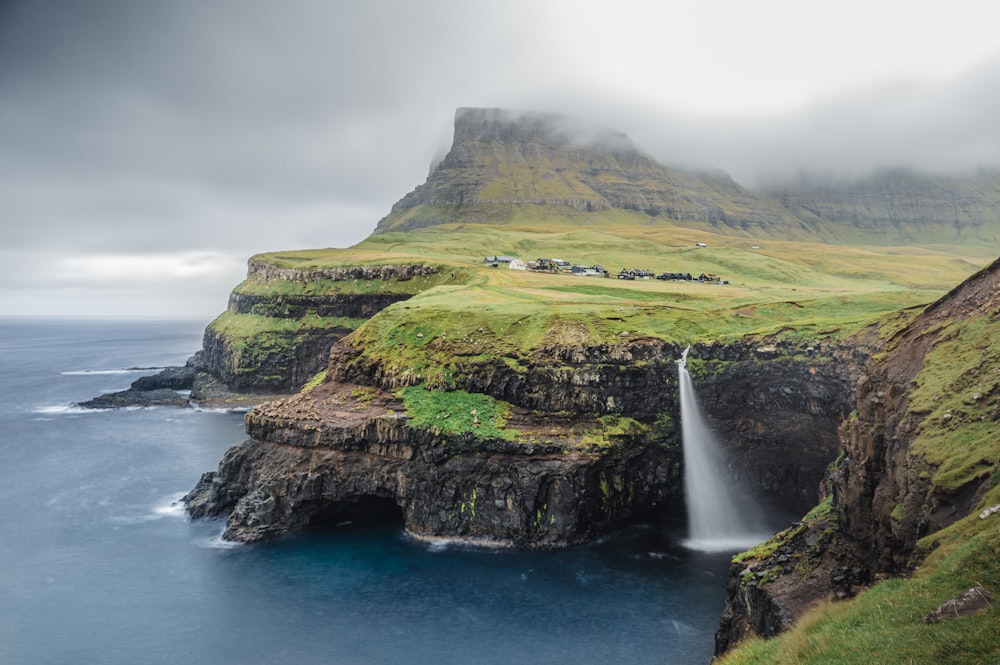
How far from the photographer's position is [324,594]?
144ft

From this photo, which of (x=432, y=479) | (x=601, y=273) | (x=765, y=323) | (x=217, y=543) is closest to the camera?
(x=432, y=479)

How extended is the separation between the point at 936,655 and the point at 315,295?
396 ft

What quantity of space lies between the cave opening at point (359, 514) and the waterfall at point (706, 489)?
1129 inches

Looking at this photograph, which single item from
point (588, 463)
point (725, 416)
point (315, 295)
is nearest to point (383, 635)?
point (588, 463)

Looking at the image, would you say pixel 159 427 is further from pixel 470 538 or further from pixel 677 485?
pixel 677 485

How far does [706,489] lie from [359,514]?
115 feet

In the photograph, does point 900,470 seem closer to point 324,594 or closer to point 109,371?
point 324,594

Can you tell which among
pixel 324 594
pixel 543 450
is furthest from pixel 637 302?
pixel 324 594

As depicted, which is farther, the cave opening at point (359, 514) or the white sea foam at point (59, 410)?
the white sea foam at point (59, 410)

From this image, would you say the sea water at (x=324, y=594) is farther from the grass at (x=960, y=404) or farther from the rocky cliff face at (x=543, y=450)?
the grass at (x=960, y=404)

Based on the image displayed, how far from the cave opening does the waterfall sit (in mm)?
28679

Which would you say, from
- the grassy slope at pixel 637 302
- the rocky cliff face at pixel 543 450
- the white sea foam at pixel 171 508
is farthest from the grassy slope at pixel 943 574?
the white sea foam at pixel 171 508

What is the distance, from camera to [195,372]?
137625mm

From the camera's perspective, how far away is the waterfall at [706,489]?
5341cm
